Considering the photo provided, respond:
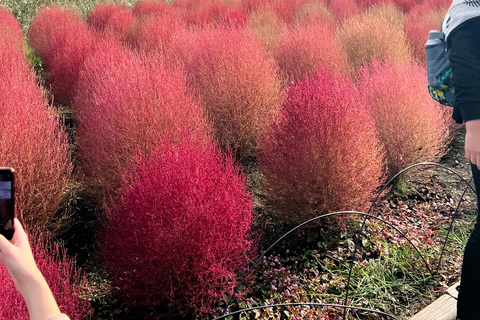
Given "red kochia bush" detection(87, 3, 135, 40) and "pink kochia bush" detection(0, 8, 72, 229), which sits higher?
"red kochia bush" detection(87, 3, 135, 40)

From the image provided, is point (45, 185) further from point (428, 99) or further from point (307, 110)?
point (428, 99)

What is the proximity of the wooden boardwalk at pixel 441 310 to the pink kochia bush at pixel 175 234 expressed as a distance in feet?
3.49

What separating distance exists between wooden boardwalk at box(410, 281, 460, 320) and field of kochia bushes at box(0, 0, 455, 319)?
0.97 m

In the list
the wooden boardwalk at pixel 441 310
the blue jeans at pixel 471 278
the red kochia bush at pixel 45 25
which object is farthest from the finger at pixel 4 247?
the red kochia bush at pixel 45 25

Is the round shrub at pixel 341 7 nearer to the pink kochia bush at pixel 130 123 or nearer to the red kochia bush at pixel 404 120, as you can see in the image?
the red kochia bush at pixel 404 120

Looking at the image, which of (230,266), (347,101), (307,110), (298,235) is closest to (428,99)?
(347,101)

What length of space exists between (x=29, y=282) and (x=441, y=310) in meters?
2.34

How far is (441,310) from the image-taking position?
2518 millimetres

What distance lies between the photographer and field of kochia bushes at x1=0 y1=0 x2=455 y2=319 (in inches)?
94.3

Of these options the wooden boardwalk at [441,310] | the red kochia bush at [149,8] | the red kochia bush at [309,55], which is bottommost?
the wooden boardwalk at [441,310]

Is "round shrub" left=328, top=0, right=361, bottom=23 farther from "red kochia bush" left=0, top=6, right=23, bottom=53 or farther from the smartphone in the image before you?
the smartphone

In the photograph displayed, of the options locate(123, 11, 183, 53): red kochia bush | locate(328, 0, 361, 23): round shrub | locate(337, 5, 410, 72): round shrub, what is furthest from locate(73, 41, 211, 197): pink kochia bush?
locate(328, 0, 361, 23): round shrub

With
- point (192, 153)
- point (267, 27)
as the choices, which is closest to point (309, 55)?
point (267, 27)

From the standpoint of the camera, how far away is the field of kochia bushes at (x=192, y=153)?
2.40m
